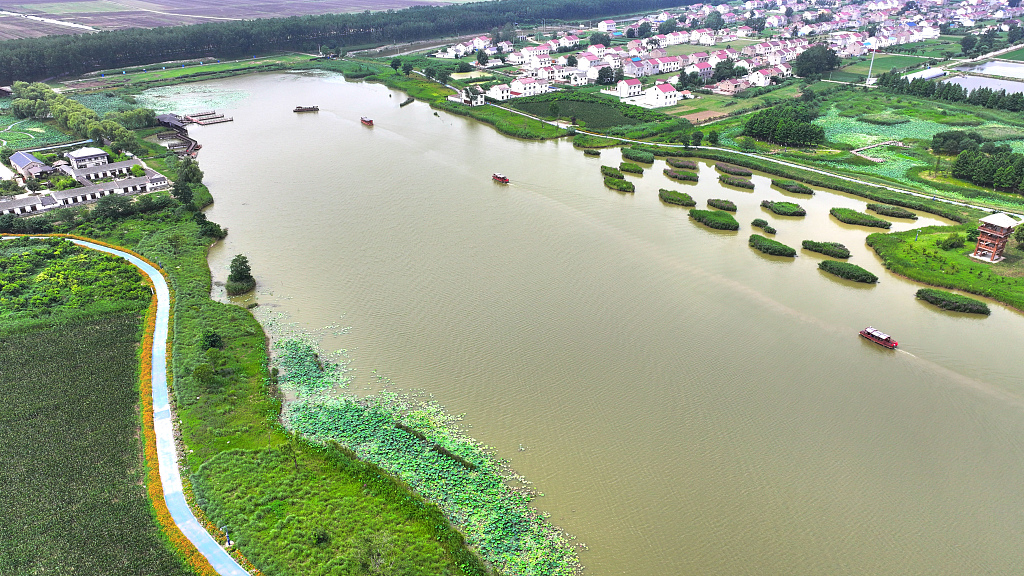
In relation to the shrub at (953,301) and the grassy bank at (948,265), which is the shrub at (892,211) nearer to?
the grassy bank at (948,265)

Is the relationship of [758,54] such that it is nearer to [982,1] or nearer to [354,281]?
[354,281]

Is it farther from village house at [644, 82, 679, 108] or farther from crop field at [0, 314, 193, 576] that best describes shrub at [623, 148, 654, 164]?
crop field at [0, 314, 193, 576]

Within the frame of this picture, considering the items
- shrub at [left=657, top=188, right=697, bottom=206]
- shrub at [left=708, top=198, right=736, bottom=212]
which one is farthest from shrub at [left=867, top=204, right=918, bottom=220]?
shrub at [left=657, top=188, right=697, bottom=206]

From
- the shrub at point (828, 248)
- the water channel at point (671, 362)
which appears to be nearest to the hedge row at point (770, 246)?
the water channel at point (671, 362)

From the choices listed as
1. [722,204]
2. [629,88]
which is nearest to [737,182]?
[722,204]

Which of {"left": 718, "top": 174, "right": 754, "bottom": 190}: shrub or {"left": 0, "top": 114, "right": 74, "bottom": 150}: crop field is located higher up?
{"left": 0, "top": 114, "right": 74, "bottom": 150}: crop field

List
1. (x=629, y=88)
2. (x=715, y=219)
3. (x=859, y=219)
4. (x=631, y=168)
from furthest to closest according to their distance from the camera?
(x=629, y=88) < (x=631, y=168) < (x=859, y=219) < (x=715, y=219)

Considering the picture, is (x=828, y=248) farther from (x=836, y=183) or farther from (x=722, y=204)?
(x=836, y=183)
